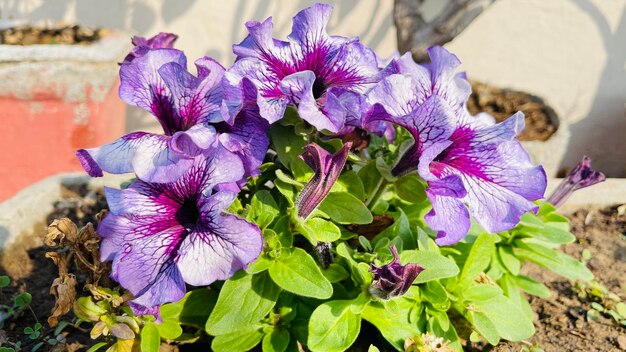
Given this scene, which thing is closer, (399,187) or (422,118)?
(422,118)

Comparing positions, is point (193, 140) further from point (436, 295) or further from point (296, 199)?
point (436, 295)

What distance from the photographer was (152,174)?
3.07 feet

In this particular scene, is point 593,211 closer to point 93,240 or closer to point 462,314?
point 462,314

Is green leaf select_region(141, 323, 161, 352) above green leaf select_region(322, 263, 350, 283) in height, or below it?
below

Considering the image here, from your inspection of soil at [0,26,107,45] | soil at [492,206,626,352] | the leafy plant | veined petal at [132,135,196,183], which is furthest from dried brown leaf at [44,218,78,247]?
soil at [0,26,107,45]

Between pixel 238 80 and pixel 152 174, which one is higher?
pixel 238 80

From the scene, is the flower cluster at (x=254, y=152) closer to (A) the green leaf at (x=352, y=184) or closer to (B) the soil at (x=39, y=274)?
(A) the green leaf at (x=352, y=184)

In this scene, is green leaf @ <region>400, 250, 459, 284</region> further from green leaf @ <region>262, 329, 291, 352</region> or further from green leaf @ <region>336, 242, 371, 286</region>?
green leaf @ <region>262, 329, 291, 352</region>

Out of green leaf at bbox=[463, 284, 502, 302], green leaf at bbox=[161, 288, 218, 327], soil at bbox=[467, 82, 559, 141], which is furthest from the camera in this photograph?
soil at bbox=[467, 82, 559, 141]

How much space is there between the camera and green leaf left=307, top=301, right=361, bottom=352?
3.44 feet

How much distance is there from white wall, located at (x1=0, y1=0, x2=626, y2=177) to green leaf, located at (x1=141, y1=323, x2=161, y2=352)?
2170 millimetres

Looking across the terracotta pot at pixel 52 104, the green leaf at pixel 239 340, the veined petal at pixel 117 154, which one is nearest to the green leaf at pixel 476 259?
the green leaf at pixel 239 340

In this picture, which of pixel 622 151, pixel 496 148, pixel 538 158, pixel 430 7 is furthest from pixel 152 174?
pixel 622 151

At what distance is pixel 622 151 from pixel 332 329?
2822 mm
